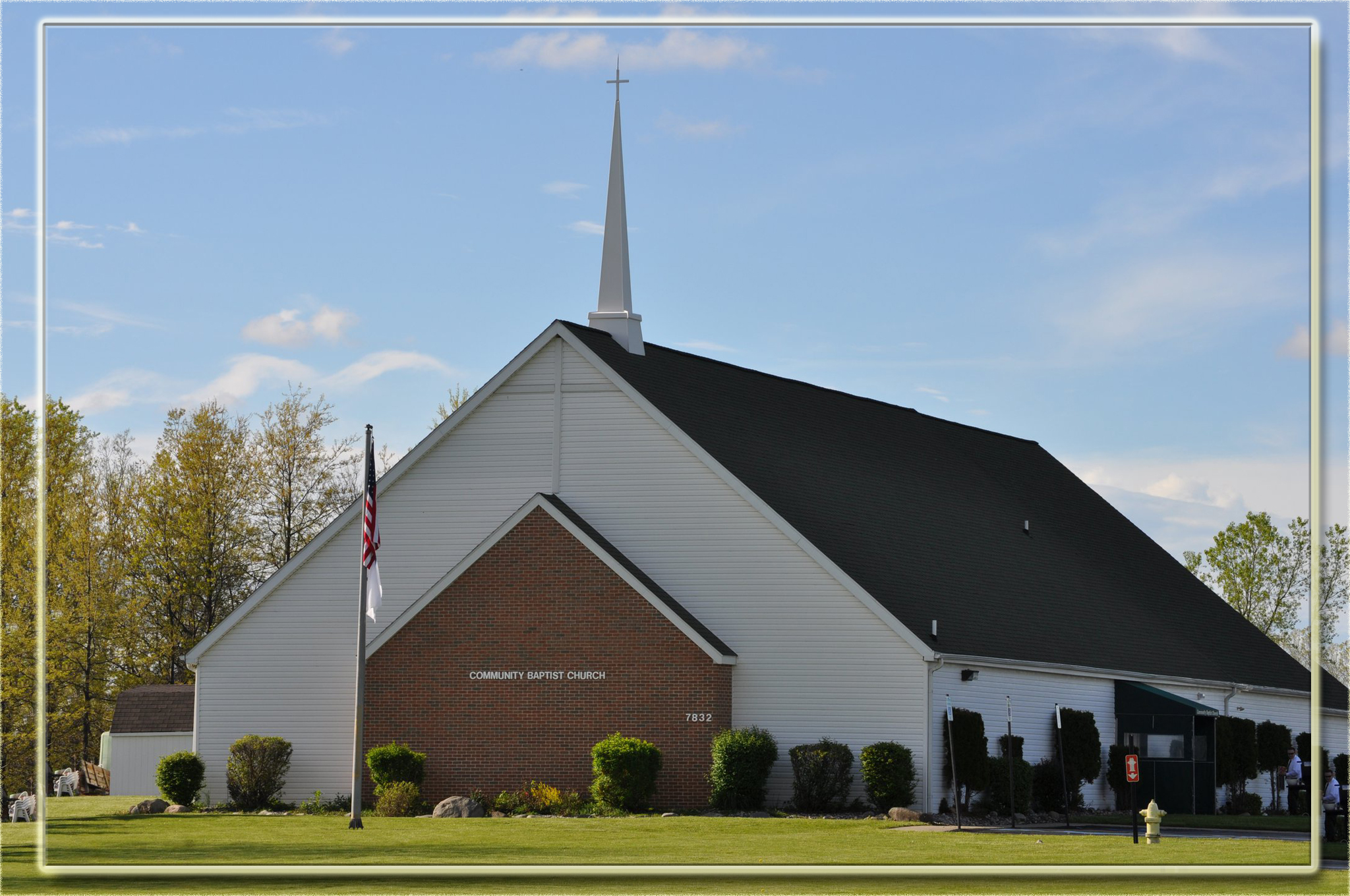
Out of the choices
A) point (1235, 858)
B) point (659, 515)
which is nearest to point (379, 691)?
point (659, 515)

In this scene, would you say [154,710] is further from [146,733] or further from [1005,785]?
[1005,785]

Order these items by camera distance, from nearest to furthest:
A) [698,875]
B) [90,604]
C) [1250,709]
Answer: [698,875] < [1250,709] < [90,604]

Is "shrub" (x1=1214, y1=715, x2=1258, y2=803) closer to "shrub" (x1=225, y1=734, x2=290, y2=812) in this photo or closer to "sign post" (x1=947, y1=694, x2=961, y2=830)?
"sign post" (x1=947, y1=694, x2=961, y2=830)

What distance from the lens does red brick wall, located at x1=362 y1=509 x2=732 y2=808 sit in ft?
105

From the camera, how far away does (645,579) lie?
107 ft

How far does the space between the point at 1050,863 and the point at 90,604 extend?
112 feet

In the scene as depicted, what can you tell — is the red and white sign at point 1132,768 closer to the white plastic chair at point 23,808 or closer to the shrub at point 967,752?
the shrub at point 967,752

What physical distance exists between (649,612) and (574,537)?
2065 millimetres

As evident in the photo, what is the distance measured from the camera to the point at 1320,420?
1656 cm

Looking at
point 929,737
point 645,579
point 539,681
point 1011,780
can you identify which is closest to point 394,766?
point 539,681

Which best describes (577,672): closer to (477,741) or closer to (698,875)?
(477,741)

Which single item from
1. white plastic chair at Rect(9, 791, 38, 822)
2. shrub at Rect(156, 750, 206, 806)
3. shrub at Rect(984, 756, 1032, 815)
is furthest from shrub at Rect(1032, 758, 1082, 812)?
white plastic chair at Rect(9, 791, 38, 822)

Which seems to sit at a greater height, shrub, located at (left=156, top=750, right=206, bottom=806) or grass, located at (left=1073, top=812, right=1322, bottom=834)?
shrub, located at (left=156, top=750, right=206, bottom=806)

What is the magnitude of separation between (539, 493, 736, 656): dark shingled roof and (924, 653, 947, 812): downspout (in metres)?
3.66
